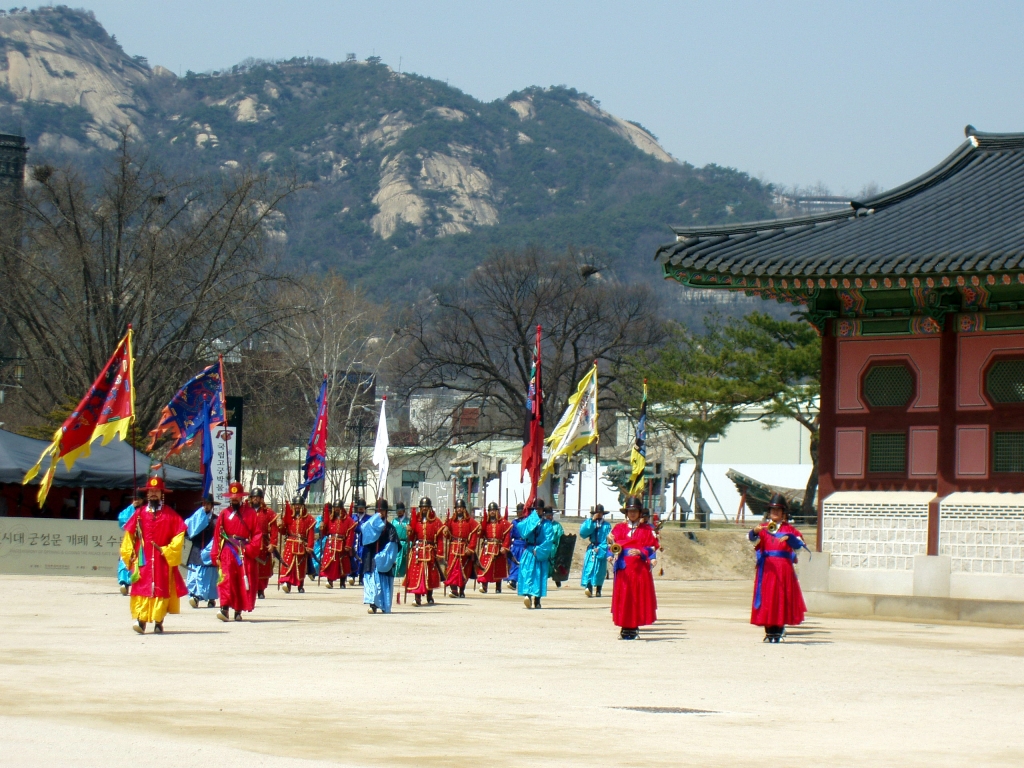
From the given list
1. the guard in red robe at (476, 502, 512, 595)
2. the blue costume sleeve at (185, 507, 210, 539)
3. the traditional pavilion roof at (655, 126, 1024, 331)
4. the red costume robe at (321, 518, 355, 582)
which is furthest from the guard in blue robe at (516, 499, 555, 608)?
the red costume robe at (321, 518, 355, 582)

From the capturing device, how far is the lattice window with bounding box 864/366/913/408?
21.6 metres

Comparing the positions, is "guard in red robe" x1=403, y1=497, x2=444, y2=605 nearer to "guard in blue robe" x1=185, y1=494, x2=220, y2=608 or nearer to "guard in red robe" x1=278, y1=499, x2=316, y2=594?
"guard in blue robe" x1=185, y1=494, x2=220, y2=608

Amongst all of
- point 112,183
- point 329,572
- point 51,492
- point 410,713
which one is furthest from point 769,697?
point 112,183

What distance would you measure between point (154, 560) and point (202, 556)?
382cm

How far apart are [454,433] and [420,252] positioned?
145m

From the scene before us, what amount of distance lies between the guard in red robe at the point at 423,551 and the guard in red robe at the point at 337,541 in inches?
174

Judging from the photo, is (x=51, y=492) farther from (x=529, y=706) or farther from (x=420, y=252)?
(x=420, y=252)

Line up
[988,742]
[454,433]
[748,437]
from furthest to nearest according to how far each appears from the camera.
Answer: [748,437], [454,433], [988,742]

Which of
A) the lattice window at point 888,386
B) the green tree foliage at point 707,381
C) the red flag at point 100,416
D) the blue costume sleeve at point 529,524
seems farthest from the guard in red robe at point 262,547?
the green tree foliage at point 707,381

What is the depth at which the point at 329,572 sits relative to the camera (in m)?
27.3

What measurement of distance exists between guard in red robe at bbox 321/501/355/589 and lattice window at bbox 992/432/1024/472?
12.0 m

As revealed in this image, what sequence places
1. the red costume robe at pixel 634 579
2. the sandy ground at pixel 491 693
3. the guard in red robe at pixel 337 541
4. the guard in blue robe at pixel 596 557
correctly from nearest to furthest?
1. the sandy ground at pixel 491 693
2. the red costume robe at pixel 634 579
3. the guard in blue robe at pixel 596 557
4. the guard in red robe at pixel 337 541

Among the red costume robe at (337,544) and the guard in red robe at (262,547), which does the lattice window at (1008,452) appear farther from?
the red costume robe at (337,544)

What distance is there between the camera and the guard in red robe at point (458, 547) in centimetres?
2419
